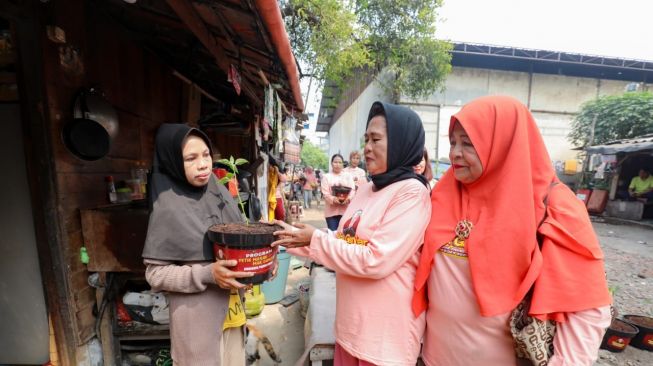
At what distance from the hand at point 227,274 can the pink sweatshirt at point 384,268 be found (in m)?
0.35

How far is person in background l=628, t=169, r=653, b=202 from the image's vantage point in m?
9.95

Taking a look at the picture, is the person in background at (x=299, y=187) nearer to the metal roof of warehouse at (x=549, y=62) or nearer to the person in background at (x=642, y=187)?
the metal roof of warehouse at (x=549, y=62)

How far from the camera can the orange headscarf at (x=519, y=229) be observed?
1056 mm

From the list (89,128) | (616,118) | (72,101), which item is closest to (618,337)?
(89,128)

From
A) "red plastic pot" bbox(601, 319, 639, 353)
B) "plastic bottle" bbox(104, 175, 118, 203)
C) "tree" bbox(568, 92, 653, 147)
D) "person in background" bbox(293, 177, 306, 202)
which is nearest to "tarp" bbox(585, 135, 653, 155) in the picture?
"tree" bbox(568, 92, 653, 147)

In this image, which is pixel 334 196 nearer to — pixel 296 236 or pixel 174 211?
pixel 296 236

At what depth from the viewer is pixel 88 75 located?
2271 millimetres

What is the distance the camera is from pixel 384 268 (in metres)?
1.27

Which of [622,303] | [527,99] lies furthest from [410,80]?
[622,303]

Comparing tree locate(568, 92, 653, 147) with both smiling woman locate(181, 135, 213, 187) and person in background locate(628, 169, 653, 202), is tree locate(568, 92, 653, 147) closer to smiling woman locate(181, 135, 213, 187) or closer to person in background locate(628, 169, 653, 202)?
A: person in background locate(628, 169, 653, 202)

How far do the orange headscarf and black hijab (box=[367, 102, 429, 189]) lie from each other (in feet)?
0.59

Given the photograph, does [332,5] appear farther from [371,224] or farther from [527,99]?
[527,99]

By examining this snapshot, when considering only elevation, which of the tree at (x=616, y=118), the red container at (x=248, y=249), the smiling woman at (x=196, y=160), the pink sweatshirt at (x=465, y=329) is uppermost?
the tree at (x=616, y=118)

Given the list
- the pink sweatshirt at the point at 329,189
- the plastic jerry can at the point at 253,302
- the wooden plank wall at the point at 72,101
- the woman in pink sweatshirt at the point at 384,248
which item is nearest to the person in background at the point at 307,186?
the pink sweatshirt at the point at 329,189
